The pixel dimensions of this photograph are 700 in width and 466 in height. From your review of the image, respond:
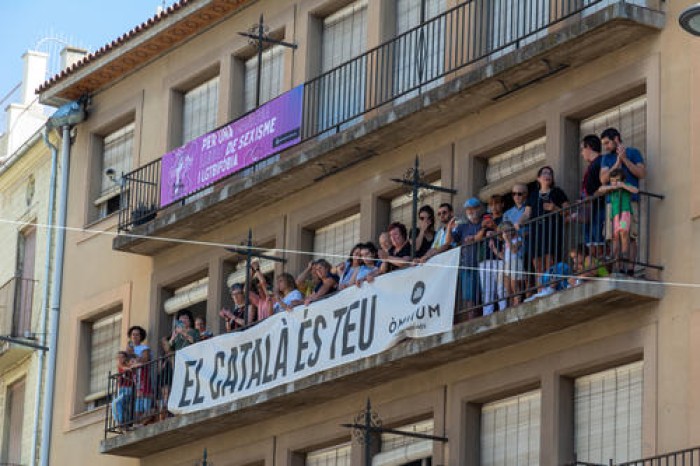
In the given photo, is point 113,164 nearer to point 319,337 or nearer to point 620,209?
point 319,337

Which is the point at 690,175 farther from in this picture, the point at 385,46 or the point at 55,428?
the point at 55,428

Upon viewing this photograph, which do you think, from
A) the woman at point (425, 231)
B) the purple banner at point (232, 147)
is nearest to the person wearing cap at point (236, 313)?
the purple banner at point (232, 147)

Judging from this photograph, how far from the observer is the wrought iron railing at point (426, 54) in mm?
29873

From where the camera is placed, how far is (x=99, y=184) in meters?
40.2

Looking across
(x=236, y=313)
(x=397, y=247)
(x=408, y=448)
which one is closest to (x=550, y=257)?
(x=397, y=247)

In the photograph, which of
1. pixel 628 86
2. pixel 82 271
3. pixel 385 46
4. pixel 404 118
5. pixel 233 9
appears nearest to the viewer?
pixel 628 86

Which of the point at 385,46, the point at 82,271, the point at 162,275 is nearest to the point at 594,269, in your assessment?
the point at 385,46

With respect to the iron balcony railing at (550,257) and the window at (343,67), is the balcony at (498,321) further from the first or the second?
the window at (343,67)

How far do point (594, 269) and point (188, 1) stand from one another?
42.0ft

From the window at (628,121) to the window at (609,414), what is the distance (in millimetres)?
2728

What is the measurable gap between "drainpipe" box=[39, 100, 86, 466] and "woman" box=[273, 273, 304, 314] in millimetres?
7800

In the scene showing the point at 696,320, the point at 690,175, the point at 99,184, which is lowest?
the point at 696,320

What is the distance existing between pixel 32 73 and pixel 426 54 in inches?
740

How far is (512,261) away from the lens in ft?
92.2
